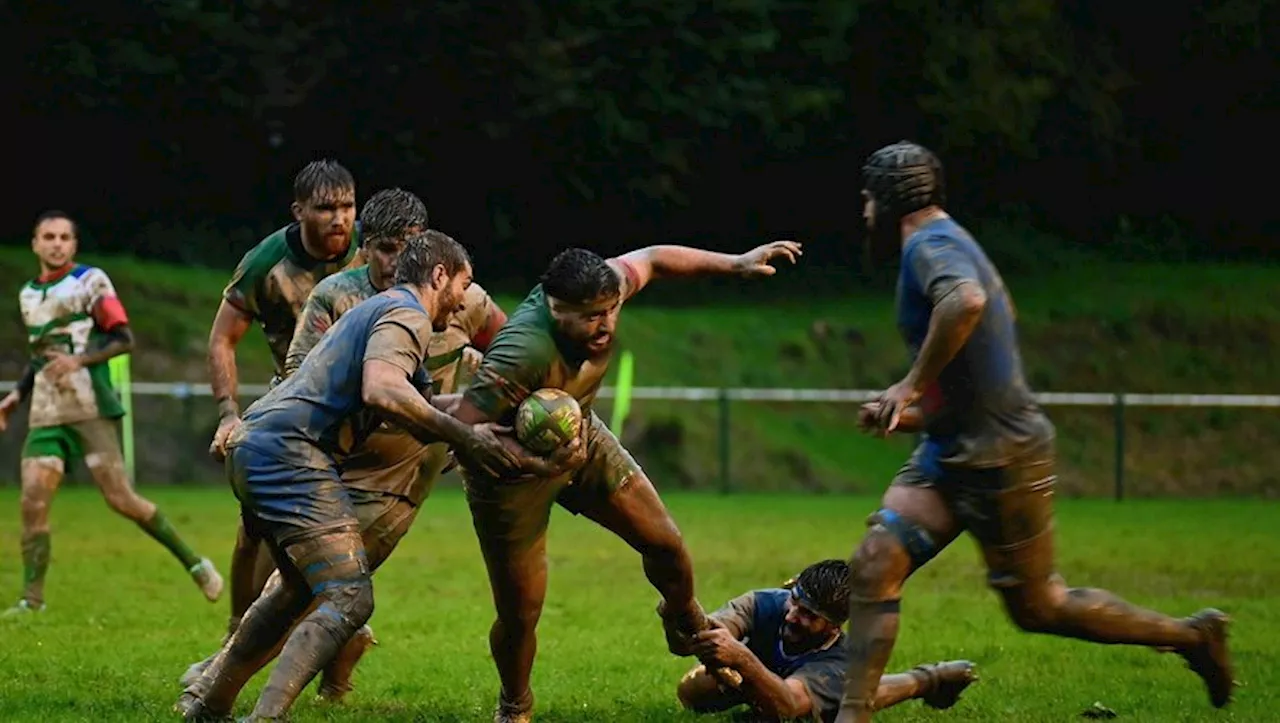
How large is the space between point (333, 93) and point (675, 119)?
20.1 feet

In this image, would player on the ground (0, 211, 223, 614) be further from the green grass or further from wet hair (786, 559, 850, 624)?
the green grass

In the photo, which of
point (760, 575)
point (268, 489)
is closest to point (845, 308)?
point (760, 575)

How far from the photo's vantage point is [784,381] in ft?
113

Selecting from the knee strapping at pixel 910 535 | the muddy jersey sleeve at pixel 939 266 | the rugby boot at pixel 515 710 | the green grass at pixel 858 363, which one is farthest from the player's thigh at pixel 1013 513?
the green grass at pixel 858 363

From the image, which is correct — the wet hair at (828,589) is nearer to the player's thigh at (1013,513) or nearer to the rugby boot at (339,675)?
the player's thigh at (1013,513)

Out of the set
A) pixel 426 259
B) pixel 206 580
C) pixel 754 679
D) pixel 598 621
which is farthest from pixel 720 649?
pixel 206 580

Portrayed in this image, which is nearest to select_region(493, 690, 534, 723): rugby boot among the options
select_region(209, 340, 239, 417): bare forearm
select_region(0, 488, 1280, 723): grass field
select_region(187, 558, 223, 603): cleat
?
select_region(0, 488, 1280, 723): grass field

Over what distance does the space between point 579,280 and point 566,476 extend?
83 centimetres

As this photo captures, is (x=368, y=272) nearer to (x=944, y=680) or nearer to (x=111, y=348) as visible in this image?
(x=944, y=680)

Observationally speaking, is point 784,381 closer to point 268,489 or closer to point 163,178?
point 163,178

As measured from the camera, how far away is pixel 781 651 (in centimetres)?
943

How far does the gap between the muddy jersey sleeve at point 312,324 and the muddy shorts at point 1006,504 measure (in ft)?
8.79

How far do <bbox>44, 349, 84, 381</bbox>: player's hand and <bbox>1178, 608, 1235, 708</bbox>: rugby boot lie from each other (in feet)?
24.4

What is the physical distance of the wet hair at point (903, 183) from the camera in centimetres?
835
